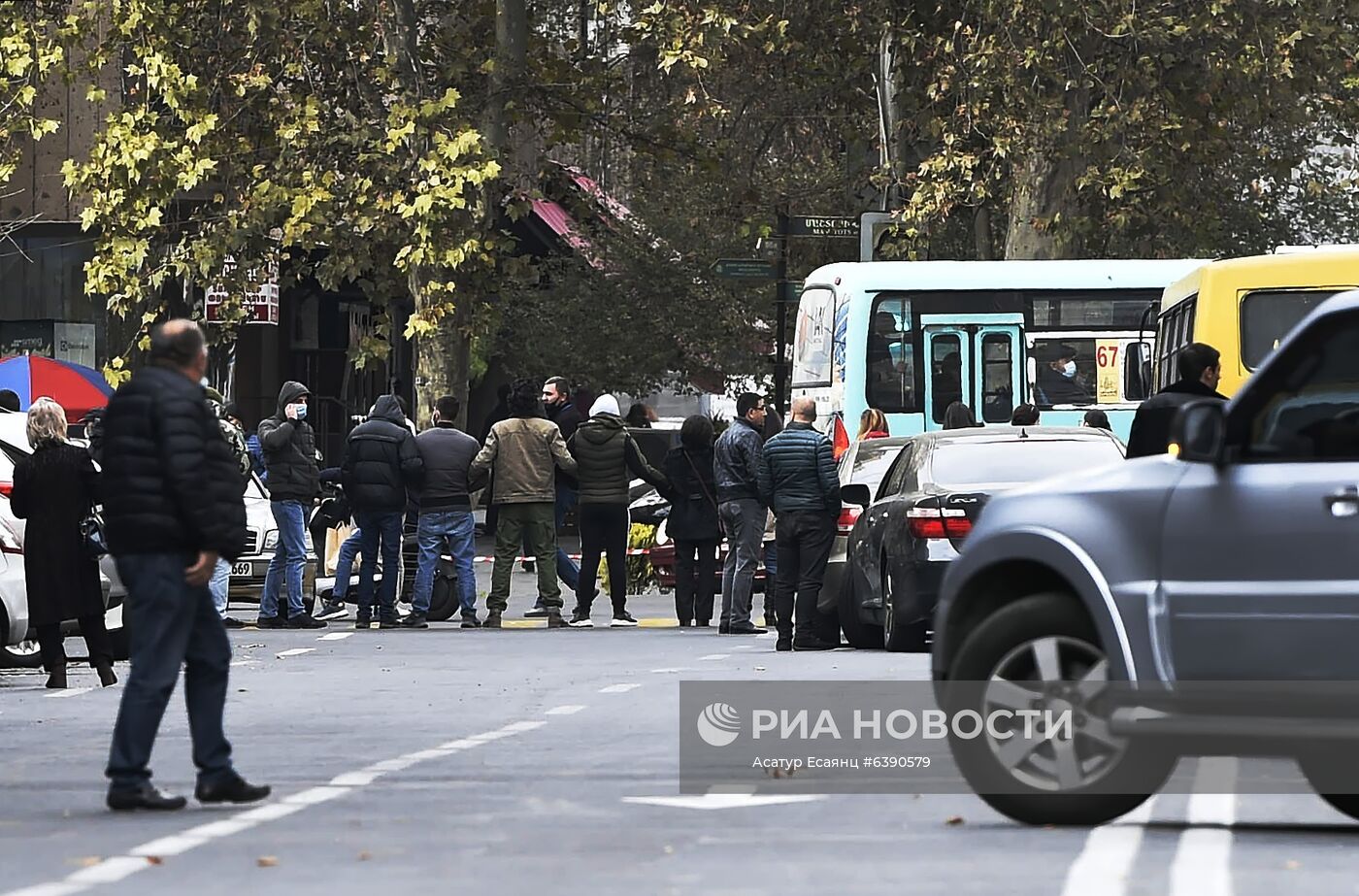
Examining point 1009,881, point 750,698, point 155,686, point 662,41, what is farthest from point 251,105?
point 1009,881

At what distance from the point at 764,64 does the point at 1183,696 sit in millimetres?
28205

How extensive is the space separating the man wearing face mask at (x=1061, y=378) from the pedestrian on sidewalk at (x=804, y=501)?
10920mm

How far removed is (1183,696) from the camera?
9.12 m

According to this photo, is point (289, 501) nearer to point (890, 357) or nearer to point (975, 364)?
point (890, 357)

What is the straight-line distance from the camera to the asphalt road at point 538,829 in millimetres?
8328

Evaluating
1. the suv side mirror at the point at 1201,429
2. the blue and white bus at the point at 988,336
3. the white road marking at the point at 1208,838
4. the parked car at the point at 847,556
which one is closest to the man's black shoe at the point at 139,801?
the white road marking at the point at 1208,838

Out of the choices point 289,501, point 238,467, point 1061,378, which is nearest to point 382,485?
point 289,501

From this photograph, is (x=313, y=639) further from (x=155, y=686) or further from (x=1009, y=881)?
(x=1009, y=881)

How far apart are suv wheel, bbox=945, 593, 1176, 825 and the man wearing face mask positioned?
21556mm

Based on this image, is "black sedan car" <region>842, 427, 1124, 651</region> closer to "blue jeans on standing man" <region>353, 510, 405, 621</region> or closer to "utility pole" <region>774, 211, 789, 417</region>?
"blue jeans on standing man" <region>353, 510, 405, 621</region>

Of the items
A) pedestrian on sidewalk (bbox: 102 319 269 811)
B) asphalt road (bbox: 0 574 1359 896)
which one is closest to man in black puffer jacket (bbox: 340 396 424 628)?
asphalt road (bbox: 0 574 1359 896)

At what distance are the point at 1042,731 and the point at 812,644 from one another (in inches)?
433

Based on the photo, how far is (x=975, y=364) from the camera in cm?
3123

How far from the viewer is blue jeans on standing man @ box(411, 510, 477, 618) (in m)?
24.0
